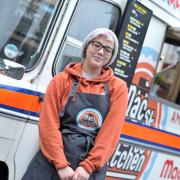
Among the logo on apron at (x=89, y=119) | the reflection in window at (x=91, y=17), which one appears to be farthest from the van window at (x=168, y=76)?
the logo on apron at (x=89, y=119)

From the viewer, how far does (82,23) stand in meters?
4.09

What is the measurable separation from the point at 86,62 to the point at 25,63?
705 millimetres

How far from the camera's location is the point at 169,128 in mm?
5219

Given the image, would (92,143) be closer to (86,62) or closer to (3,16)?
(86,62)

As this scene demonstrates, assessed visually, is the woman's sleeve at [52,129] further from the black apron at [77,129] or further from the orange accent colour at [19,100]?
the orange accent colour at [19,100]

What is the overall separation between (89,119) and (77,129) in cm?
10

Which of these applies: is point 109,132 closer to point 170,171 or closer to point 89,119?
point 89,119

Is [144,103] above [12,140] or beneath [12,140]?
above

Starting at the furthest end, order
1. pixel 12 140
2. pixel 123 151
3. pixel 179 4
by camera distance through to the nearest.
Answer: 1. pixel 179 4
2. pixel 123 151
3. pixel 12 140

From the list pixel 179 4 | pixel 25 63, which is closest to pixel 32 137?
pixel 25 63

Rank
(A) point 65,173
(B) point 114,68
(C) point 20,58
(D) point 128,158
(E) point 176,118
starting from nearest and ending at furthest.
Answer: (A) point 65,173 → (C) point 20,58 → (B) point 114,68 → (D) point 128,158 → (E) point 176,118

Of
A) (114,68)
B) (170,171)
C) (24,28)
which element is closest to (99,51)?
(24,28)

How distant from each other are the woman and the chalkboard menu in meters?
1.08

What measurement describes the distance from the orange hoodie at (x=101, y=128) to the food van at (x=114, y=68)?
1.74 ft
